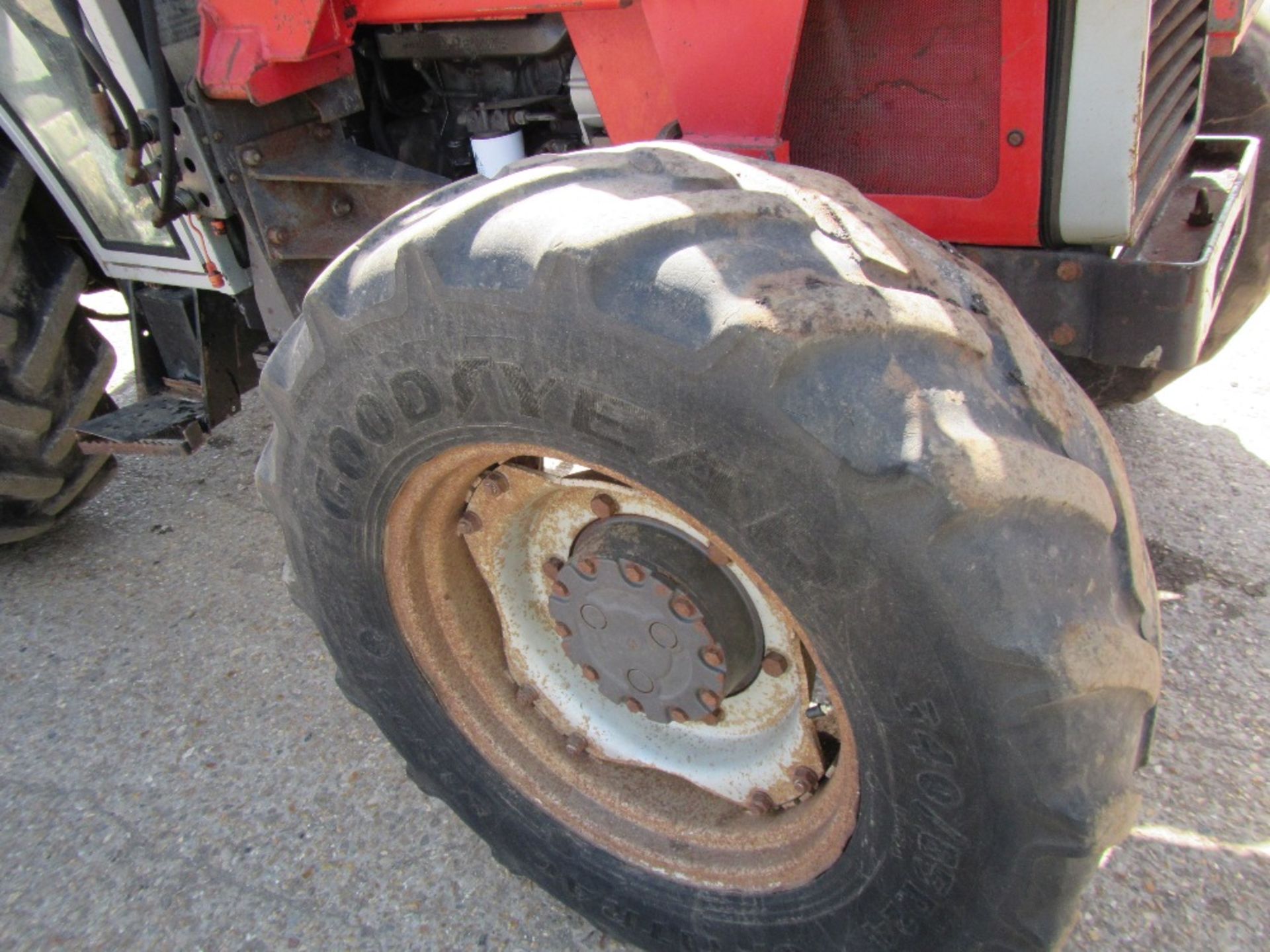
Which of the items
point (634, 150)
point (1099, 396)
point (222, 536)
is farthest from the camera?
point (222, 536)

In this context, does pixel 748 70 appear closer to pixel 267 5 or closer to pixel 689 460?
pixel 689 460

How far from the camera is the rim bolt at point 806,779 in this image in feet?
4.81

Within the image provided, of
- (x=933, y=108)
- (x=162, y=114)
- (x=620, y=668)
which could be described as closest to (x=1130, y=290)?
(x=933, y=108)

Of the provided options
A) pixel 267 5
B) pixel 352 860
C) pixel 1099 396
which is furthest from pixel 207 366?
pixel 1099 396

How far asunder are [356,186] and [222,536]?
1476 mm

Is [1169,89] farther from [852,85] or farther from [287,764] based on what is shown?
[287,764]

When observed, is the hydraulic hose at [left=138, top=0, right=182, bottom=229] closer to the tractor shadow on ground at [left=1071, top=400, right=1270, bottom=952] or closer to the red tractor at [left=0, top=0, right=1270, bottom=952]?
the red tractor at [left=0, top=0, right=1270, bottom=952]

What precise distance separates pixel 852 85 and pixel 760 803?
3.94ft

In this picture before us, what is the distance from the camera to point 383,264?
129cm

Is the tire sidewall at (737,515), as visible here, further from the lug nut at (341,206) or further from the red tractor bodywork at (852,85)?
the lug nut at (341,206)

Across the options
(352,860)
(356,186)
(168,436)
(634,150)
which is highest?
(634,150)

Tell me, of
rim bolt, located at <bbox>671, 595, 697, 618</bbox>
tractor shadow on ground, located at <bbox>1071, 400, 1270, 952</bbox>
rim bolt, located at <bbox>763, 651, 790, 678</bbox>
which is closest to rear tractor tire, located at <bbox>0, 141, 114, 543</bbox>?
rim bolt, located at <bbox>671, 595, 697, 618</bbox>

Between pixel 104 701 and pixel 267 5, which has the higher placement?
pixel 267 5

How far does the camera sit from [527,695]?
175 cm
